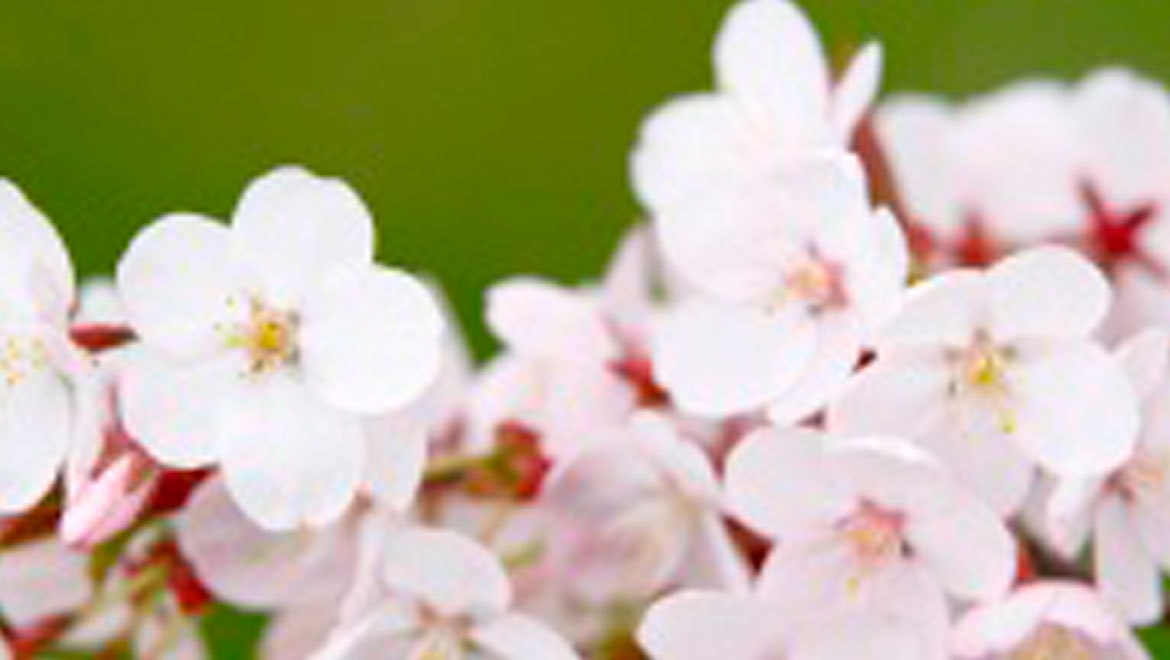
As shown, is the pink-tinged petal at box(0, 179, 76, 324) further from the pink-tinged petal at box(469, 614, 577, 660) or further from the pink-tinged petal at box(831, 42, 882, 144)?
the pink-tinged petal at box(831, 42, 882, 144)

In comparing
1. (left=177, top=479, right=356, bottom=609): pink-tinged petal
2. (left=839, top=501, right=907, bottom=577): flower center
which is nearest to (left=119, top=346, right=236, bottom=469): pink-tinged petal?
(left=177, top=479, right=356, bottom=609): pink-tinged petal

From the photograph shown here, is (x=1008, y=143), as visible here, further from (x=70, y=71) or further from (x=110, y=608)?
(x=70, y=71)

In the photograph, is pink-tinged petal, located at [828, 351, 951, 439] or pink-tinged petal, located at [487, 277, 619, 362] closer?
pink-tinged petal, located at [828, 351, 951, 439]

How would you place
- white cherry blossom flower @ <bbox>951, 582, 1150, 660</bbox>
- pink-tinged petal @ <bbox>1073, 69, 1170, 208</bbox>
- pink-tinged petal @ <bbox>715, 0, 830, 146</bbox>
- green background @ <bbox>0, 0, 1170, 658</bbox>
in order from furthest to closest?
green background @ <bbox>0, 0, 1170, 658</bbox> → pink-tinged petal @ <bbox>1073, 69, 1170, 208</bbox> → pink-tinged petal @ <bbox>715, 0, 830, 146</bbox> → white cherry blossom flower @ <bbox>951, 582, 1150, 660</bbox>

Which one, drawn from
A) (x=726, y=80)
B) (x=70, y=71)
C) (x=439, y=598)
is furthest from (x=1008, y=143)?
(x=70, y=71)

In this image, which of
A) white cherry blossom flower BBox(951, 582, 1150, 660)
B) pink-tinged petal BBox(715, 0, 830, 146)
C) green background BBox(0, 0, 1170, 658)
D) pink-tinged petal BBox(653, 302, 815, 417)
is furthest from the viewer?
green background BBox(0, 0, 1170, 658)

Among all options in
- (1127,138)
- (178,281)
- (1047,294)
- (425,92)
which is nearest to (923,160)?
(1127,138)

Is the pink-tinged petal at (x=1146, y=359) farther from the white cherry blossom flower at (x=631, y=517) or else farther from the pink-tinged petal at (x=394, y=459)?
the pink-tinged petal at (x=394, y=459)
